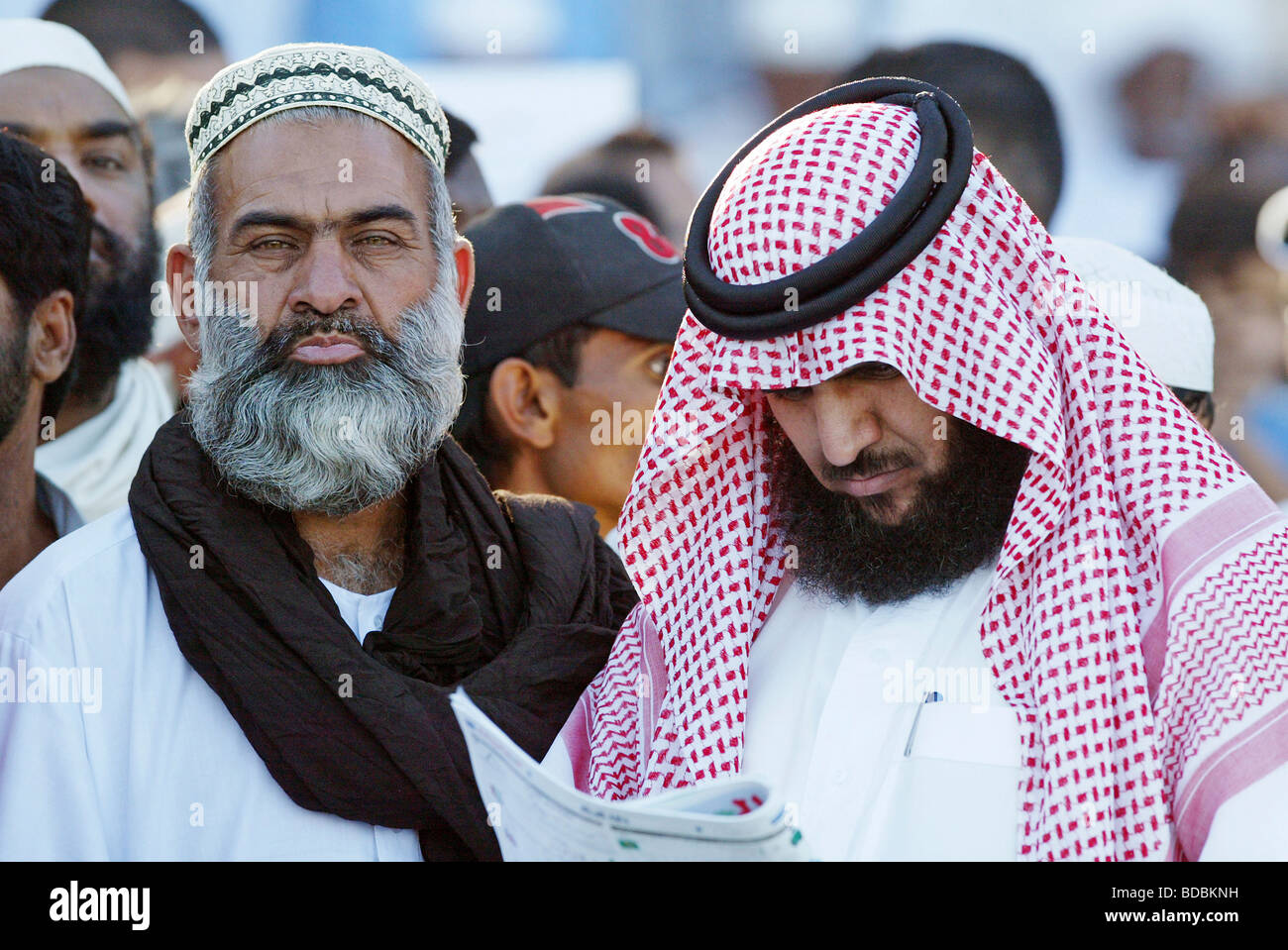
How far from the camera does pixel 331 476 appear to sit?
A: 2.74 meters

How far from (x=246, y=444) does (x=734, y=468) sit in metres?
0.90

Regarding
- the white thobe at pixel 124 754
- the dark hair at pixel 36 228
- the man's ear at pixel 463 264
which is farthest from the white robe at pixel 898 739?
the dark hair at pixel 36 228

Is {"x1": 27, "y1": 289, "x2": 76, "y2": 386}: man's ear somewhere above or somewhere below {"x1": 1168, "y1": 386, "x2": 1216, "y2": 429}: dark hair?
above

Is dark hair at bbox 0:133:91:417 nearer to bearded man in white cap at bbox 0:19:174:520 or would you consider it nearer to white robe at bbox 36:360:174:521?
bearded man in white cap at bbox 0:19:174:520

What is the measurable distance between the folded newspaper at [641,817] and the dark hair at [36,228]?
176 cm

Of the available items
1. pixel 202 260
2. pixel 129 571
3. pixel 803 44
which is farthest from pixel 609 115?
pixel 129 571

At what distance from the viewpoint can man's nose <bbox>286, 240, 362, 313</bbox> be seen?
107 inches

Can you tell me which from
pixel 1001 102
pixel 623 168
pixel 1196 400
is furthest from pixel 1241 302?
pixel 623 168

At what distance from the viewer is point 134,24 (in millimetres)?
4184

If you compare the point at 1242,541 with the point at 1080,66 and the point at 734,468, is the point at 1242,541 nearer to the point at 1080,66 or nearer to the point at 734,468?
the point at 734,468

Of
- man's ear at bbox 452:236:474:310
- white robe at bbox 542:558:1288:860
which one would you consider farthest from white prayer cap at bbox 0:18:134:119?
white robe at bbox 542:558:1288:860

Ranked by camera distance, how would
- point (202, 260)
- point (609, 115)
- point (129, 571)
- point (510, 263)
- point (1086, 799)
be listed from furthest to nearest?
point (609, 115) → point (510, 263) → point (202, 260) → point (129, 571) → point (1086, 799)

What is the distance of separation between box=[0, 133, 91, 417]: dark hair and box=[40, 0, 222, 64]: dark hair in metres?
0.95

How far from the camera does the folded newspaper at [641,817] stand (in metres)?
1.77
